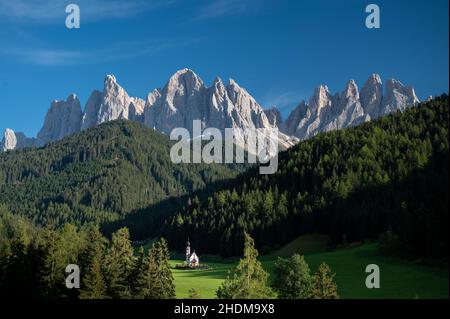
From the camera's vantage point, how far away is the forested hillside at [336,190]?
122188mm

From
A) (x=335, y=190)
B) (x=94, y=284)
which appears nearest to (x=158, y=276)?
(x=94, y=284)

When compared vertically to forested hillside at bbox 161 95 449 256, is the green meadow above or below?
below

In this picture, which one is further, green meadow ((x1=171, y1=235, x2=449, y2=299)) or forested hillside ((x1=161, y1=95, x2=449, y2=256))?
forested hillside ((x1=161, y1=95, x2=449, y2=256))

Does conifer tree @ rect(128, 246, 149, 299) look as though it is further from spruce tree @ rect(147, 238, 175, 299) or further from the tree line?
spruce tree @ rect(147, 238, 175, 299)

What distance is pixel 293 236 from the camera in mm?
134375

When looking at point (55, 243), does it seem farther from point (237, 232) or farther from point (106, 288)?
point (237, 232)

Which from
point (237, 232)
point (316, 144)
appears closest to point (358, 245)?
point (237, 232)

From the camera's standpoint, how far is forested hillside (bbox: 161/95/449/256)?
12219 cm

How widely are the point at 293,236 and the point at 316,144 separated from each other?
4681 centimetres

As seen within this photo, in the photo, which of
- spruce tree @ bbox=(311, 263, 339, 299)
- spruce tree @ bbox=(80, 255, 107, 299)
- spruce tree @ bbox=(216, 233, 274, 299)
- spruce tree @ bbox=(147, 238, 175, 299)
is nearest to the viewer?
spruce tree @ bbox=(216, 233, 274, 299)

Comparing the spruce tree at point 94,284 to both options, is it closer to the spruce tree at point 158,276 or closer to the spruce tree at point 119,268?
the spruce tree at point 119,268

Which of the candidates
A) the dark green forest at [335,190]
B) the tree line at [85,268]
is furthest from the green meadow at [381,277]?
the dark green forest at [335,190]

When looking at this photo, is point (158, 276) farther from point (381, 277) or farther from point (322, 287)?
point (381, 277)

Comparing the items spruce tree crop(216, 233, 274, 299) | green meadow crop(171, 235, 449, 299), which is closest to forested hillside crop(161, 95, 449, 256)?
green meadow crop(171, 235, 449, 299)
